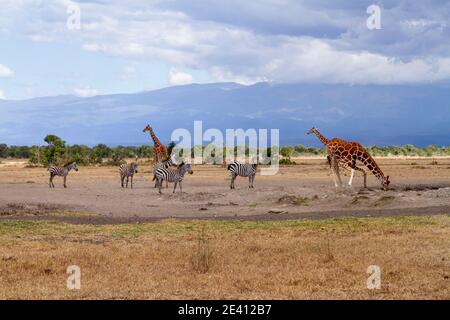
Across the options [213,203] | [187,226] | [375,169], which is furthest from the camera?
[375,169]

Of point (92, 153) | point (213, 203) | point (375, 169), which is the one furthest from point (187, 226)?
point (92, 153)

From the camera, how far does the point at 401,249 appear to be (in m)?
16.3

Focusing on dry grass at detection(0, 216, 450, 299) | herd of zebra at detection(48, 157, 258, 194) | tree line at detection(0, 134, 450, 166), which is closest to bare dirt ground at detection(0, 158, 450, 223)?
herd of zebra at detection(48, 157, 258, 194)

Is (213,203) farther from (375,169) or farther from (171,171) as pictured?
(375,169)

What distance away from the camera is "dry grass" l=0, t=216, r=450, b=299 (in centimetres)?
1238

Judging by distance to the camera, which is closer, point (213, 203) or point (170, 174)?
point (213, 203)

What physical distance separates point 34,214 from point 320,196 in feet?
36.9

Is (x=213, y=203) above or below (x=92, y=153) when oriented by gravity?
below

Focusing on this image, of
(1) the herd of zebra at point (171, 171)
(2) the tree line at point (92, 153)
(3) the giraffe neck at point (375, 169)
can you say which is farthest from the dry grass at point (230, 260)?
(2) the tree line at point (92, 153)

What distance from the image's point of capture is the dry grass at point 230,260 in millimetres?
12375

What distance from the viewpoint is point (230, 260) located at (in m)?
15.4

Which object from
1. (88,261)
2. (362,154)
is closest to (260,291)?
(88,261)
